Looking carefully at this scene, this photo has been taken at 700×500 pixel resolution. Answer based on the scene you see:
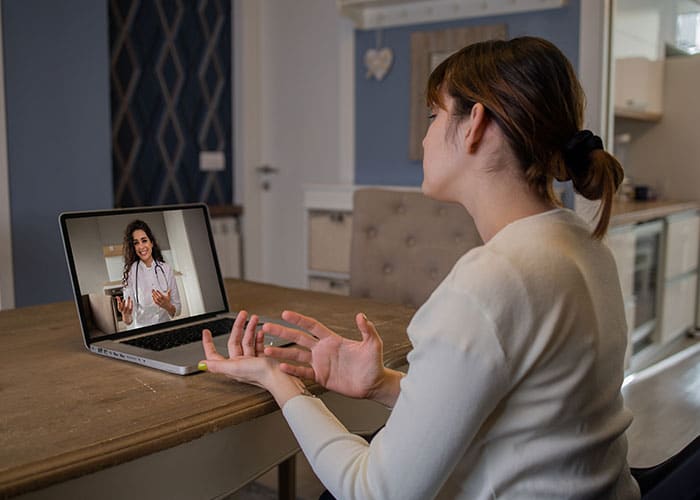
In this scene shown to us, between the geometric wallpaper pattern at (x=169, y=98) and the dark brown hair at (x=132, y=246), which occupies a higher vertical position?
the geometric wallpaper pattern at (x=169, y=98)

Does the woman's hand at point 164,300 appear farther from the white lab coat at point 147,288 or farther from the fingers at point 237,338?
the fingers at point 237,338

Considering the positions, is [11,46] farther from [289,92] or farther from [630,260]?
[630,260]

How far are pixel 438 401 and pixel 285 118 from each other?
3.66 metres

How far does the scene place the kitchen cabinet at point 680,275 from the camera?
13.2 ft

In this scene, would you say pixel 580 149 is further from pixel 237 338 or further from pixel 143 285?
pixel 143 285

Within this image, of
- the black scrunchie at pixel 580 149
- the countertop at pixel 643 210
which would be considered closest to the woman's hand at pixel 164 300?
the black scrunchie at pixel 580 149

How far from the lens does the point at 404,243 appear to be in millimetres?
2156

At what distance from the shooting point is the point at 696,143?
4.65m

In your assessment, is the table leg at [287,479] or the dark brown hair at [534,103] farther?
the table leg at [287,479]

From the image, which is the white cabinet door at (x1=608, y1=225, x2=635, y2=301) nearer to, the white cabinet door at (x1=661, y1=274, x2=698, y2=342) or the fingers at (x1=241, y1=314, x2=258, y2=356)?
the white cabinet door at (x1=661, y1=274, x2=698, y2=342)

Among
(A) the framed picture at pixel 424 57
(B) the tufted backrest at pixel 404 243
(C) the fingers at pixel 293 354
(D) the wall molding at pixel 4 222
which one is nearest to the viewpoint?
(C) the fingers at pixel 293 354

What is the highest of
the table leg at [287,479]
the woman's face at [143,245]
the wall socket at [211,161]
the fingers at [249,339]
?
the wall socket at [211,161]

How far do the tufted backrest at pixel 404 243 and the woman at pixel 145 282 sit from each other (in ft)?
2.86

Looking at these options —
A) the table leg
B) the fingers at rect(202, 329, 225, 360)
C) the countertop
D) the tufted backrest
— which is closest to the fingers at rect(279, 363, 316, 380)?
the fingers at rect(202, 329, 225, 360)
